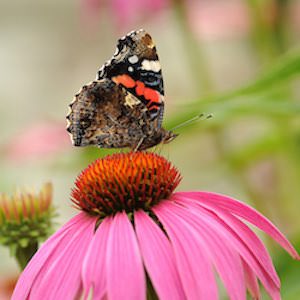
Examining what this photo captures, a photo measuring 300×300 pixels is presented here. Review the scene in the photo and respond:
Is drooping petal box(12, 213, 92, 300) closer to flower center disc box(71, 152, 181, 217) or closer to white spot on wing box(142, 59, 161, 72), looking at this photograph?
flower center disc box(71, 152, 181, 217)

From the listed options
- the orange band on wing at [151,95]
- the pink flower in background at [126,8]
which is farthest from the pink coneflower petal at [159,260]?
the pink flower in background at [126,8]

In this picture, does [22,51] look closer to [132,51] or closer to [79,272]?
[132,51]

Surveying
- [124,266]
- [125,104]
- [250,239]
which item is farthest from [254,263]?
[125,104]

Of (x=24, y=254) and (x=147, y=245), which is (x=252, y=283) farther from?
(x=24, y=254)

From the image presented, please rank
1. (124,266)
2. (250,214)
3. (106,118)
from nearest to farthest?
1. (124,266)
2. (250,214)
3. (106,118)

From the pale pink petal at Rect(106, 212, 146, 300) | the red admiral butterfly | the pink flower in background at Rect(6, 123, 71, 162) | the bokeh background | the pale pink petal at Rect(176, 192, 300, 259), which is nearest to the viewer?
the pale pink petal at Rect(106, 212, 146, 300)

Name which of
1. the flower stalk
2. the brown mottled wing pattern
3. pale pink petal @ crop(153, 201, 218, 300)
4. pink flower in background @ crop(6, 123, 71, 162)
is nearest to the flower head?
the flower stalk

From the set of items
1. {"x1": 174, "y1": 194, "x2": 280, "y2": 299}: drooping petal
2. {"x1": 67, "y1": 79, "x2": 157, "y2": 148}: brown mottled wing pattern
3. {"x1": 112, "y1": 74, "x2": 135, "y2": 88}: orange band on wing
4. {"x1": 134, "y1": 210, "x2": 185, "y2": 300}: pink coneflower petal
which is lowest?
{"x1": 174, "y1": 194, "x2": 280, "y2": 299}: drooping petal
